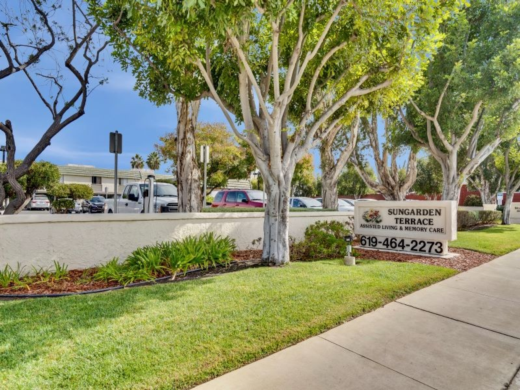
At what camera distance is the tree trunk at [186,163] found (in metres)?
8.97

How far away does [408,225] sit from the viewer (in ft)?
28.7

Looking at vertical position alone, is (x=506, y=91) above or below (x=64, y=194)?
above

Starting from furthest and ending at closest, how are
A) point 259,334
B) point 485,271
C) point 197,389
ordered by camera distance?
point 485,271, point 259,334, point 197,389

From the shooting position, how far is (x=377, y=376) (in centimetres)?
291

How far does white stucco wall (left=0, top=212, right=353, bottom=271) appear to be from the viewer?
5.80m

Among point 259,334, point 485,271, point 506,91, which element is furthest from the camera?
point 506,91

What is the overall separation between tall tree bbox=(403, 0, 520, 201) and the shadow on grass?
11987mm

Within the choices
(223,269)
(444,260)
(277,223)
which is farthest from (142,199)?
(444,260)

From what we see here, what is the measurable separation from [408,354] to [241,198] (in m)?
13.0

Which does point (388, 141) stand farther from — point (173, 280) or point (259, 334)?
point (259, 334)

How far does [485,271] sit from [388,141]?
1157 cm

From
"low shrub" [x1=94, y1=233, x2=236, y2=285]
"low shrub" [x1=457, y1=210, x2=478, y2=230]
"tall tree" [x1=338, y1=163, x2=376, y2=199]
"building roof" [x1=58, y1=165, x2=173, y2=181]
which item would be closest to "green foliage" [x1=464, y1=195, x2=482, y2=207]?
"tall tree" [x1=338, y1=163, x2=376, y2=199]

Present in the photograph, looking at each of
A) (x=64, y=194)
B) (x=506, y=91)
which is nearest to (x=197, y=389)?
(x=506, y=91)

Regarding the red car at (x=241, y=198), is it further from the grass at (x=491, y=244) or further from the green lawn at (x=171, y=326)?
→ the green lawn at (x=171, y=326)
